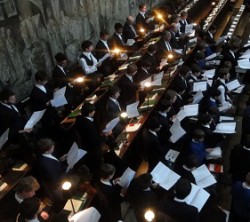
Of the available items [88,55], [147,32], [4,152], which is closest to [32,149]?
[4,152]

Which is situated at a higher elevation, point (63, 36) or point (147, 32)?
point (63, 36)

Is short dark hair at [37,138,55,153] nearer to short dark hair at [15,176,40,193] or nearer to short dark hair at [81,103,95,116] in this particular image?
short dark hair at [15,176,40,193]

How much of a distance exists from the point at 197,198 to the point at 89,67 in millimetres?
5039

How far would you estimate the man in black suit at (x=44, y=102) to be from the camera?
6.84 m

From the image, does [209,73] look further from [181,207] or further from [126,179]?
[181,207]

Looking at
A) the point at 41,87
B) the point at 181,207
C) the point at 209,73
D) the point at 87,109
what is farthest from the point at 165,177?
the point at 209,73

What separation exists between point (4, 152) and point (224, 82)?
5212 millimetres

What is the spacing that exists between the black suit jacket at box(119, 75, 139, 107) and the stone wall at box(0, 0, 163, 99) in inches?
110

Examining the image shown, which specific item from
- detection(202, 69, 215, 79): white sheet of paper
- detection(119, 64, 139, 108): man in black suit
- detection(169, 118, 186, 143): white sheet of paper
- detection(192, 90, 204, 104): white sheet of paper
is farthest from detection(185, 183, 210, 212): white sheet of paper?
detection(202, 69, 215, 79): white sheet of paper

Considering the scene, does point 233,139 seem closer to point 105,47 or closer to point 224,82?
point 224,82

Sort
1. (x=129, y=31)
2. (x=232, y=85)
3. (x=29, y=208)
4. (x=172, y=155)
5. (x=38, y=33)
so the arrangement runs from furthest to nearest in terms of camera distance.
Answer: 1. (x=129, y=31)
2. (x=38, y=33)
3. (x=232, y=85)
4. (x=172, y=155)
5. (x=29, y=208)

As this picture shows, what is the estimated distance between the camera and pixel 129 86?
25.3ft

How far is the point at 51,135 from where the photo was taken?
6914 millimetres

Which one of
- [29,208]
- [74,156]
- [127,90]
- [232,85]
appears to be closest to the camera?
[29,208]
